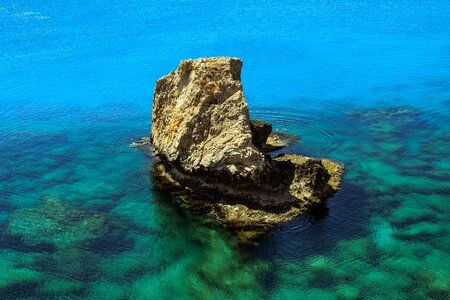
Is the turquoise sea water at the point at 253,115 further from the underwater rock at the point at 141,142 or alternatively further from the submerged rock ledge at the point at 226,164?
the submerged rock ledge at the point at 226,164

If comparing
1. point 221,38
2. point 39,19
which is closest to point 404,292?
point 221,38

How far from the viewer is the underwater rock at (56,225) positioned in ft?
62.7

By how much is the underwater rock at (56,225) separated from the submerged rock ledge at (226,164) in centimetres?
390

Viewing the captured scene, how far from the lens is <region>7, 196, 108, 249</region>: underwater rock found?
19109mm

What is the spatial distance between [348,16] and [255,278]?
3842 cm

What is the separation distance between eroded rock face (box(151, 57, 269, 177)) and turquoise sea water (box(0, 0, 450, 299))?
2240mm

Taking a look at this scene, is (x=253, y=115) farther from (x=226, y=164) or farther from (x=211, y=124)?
(x=226, y=164)

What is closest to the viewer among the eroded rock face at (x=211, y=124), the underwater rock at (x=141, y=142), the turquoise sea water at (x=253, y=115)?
the turquoise sea water at (x=253, y=115)

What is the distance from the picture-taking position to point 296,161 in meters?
23.5

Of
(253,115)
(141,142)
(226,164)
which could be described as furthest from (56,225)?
(253,115)

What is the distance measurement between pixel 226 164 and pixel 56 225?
24.0 feet

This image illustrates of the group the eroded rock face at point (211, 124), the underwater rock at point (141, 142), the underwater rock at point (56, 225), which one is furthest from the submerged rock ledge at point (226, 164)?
the underwater rock at point (56, 225)

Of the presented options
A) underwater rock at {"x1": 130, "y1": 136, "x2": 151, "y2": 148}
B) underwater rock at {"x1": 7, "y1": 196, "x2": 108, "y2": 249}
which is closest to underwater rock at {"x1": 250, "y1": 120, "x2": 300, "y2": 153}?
underwater rock at {"x1": 130, "y1": 136, "x2": 151, "y2": 148}

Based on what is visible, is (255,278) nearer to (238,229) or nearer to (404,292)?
(238,229)
